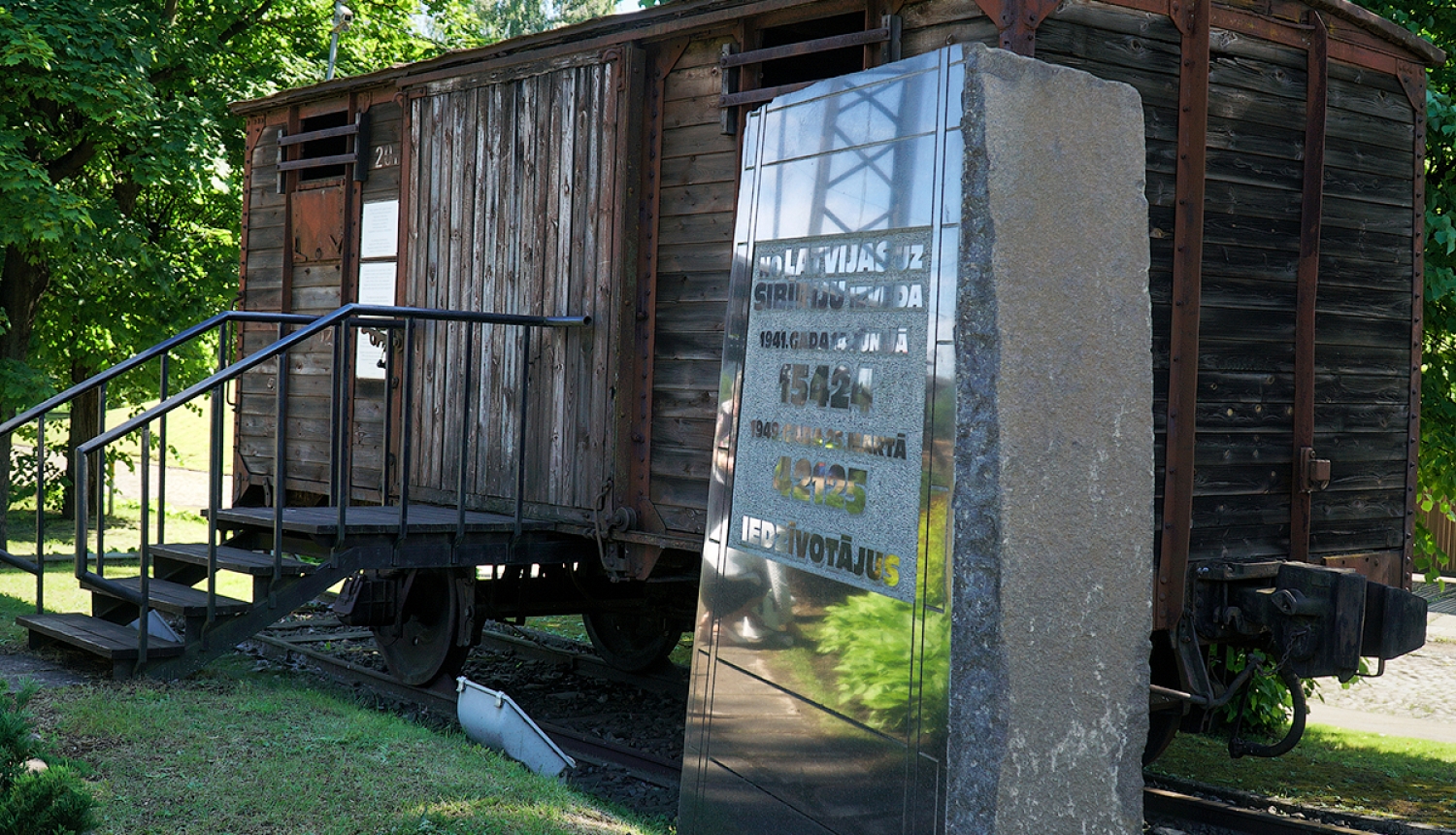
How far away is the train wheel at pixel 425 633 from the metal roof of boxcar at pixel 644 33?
10.0 ft

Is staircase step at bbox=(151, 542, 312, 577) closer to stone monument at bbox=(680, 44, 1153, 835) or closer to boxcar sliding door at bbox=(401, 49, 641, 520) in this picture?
boxcar sliding door at bbox=(401, 49, 641, 520)

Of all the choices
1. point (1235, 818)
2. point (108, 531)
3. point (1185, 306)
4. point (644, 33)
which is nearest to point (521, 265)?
point (644, 33)

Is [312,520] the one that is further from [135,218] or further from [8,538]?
[8,538]

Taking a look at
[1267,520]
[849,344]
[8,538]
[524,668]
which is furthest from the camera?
[8,538]

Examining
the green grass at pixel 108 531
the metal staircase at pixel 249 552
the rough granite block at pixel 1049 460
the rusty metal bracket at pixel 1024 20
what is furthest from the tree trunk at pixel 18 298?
the rough granite block at pixel 1049 460

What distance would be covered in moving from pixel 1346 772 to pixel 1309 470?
239 cm

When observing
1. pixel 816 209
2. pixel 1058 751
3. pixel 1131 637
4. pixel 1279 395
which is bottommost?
pixel 1058 751

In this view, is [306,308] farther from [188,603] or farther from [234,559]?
[188,603]

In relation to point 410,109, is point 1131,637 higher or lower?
lower

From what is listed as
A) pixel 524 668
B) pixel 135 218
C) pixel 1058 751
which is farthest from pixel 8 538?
pixel 1058 751

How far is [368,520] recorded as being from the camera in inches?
256

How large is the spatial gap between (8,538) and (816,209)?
46.1 ft

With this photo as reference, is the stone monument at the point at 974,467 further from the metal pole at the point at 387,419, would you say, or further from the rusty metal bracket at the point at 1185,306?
the metal pole at the point at 387,419

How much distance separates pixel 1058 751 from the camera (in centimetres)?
328
